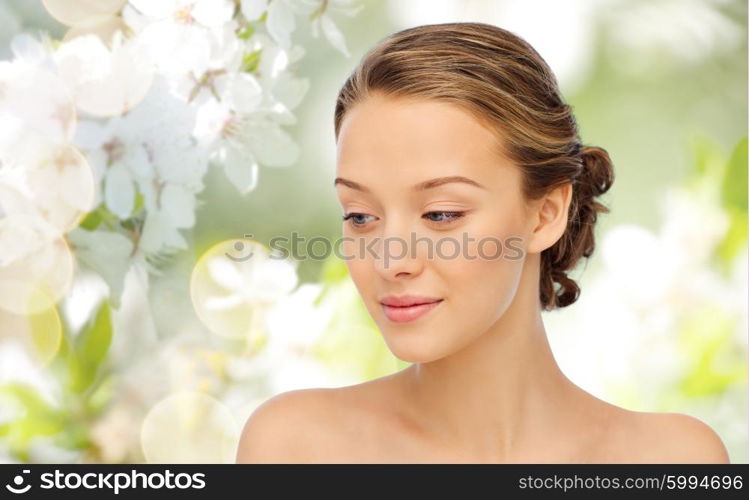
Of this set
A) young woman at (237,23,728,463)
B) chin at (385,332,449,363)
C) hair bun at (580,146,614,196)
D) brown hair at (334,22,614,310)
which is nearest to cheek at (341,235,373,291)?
young woman at (237,23,728,463)

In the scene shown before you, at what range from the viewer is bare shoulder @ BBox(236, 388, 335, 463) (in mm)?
1637

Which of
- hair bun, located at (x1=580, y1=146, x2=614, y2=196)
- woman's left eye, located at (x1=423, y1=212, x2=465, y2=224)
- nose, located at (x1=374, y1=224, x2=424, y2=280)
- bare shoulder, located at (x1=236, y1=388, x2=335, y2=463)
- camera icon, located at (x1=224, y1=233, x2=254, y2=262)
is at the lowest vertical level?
bare shoulder, located at (x1=236, y1=388, x2=335, y2=463)

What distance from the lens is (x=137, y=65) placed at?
1870mm

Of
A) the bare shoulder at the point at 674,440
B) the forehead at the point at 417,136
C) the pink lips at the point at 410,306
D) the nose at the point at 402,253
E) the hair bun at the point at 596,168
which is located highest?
the hair bun at the point at 596,168

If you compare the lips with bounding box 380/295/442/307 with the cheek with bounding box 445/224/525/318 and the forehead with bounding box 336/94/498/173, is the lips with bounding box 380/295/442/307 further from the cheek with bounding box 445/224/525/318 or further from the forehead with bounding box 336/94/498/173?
the forehead with bounding box 336/94/498/173

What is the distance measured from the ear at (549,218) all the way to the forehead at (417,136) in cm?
15

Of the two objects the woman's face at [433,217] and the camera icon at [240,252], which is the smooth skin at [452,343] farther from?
the camera icon at [240,252]

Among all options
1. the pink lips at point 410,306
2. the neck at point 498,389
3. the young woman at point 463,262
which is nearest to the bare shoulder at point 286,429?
the young woman at point 463,262

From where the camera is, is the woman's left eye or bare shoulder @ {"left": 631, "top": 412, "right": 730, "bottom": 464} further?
bare shoulder @ {"left": 631, "top": 412, "right": 730, "bottom": 464}

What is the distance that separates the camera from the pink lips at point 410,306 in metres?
1.46

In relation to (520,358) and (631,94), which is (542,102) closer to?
(520,358)

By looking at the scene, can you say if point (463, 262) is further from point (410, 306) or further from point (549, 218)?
point (549, 218)

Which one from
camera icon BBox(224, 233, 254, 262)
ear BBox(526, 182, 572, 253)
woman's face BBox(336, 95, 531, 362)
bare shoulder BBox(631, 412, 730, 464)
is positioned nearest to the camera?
woman's face BBox(336, 95, 531, 362)

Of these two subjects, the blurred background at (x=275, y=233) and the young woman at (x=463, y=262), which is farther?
the blurred background at (x=275, y=233)
